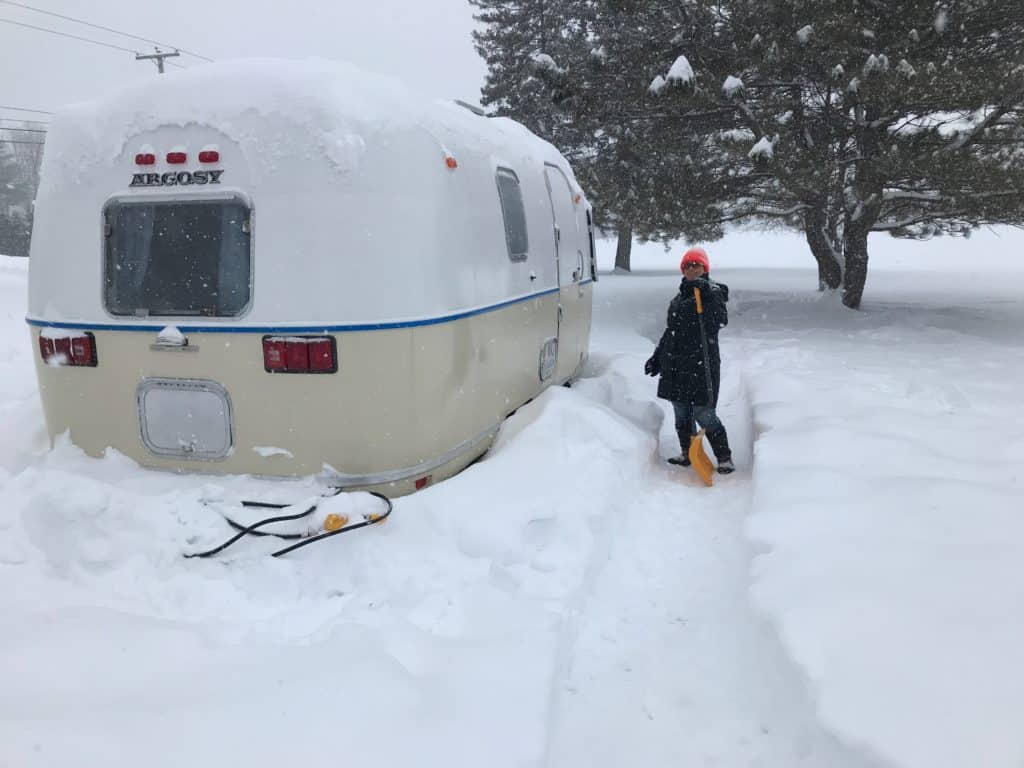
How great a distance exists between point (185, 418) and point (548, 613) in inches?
90.0

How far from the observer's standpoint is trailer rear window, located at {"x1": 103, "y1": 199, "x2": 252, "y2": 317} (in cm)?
383

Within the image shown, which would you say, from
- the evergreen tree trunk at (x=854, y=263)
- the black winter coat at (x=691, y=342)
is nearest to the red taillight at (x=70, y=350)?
the black winter coat at (x=691, y=342)

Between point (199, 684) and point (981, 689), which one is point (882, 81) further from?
point (199, 684)

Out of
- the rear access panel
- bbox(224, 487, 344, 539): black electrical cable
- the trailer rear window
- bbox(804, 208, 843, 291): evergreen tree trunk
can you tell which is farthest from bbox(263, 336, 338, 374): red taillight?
bbox(804, 208, 843, 291): evergreen tree trunk

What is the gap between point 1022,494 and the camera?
13.6 ft

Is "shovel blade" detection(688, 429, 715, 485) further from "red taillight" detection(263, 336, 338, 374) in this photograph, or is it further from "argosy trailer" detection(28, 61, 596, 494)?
"red taillight" detection(263, 336, 338, 374)

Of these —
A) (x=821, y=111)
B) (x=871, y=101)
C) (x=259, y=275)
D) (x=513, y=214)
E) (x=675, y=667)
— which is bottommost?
(x=675, y=667)

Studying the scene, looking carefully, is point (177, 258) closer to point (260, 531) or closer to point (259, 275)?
point (259, 275)

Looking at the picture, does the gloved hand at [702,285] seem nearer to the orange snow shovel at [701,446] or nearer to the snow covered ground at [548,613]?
the orange snow shovel at [701,446]

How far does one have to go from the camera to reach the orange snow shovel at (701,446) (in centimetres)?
554

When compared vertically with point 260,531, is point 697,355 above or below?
above

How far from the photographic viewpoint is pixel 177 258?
393cm

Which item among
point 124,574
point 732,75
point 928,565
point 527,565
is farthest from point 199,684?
point 732,75

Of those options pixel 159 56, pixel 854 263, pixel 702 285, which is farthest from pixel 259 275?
pixel 159 56
